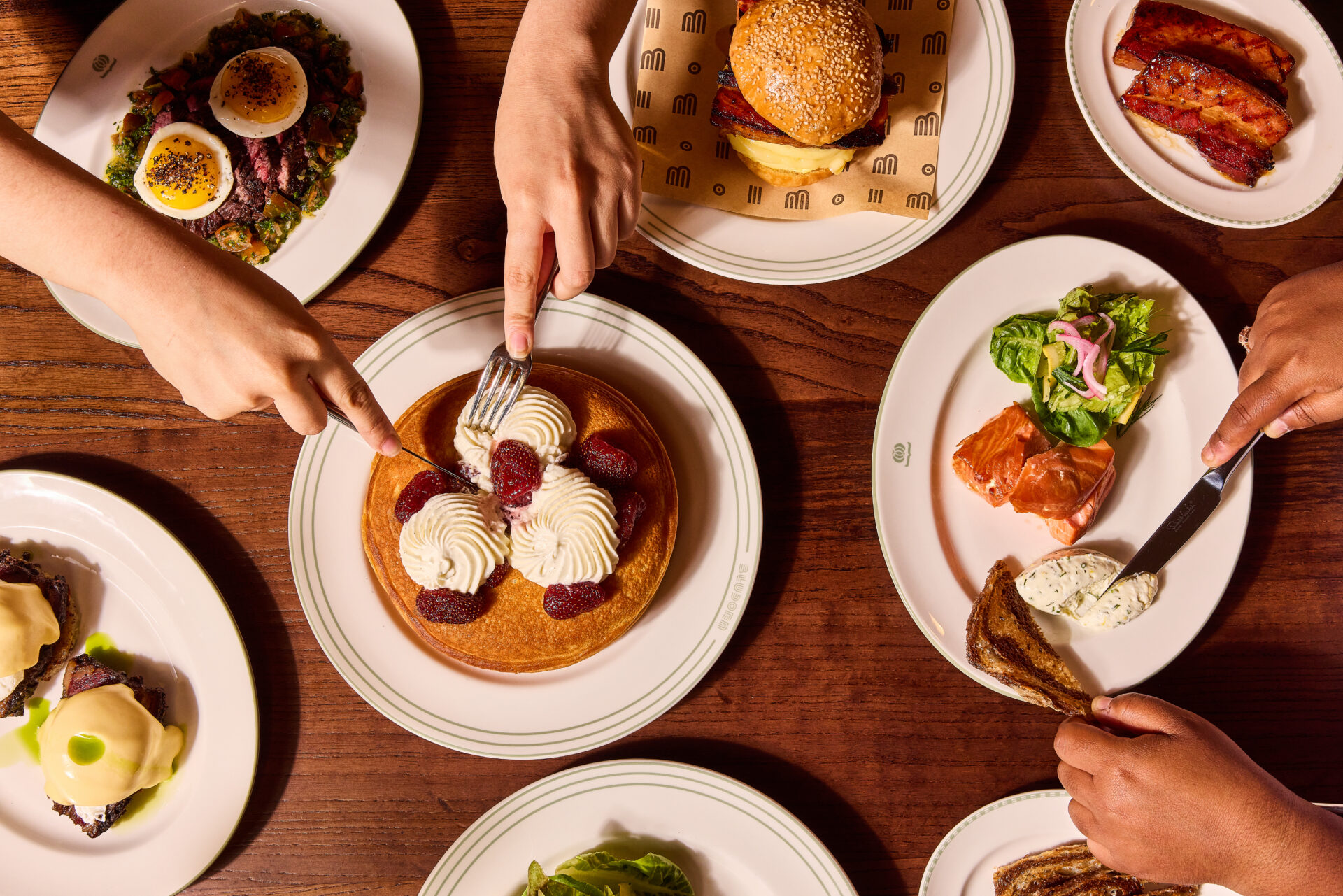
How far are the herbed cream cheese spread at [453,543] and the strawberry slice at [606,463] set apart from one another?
0.28 m

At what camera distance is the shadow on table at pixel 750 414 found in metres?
2.21

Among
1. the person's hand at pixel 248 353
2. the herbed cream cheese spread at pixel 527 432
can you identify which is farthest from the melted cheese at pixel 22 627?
the herbed cream cheese spread at pixel 527 432

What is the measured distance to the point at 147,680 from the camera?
7.18ft

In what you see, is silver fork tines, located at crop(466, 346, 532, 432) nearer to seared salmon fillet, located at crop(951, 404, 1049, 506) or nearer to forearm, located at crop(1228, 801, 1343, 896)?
seared salmon fillet, located at crop(951, 404, 1049, 506)

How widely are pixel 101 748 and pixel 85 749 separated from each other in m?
0.05

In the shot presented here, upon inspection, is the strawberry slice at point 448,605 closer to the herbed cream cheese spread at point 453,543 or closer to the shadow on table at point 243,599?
the herbed cream cheese spread at point 453,543

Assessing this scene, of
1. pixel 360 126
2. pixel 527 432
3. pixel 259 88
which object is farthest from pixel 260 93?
pixel 527 432

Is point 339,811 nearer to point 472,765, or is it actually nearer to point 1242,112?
point 472,765

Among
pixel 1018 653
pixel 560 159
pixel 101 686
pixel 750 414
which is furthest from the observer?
pixel 750 414

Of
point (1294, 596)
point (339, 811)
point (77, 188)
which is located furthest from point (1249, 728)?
point (77, 188)

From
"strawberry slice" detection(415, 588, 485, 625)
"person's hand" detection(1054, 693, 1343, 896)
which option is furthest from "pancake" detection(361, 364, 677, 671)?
"person's hand" detection(1054, 693, 1343, 896)

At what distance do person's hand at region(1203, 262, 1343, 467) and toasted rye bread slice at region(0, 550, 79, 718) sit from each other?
10.1ft

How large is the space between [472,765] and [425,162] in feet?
5.49

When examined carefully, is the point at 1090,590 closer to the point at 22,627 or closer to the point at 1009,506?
the point at 1009,506
